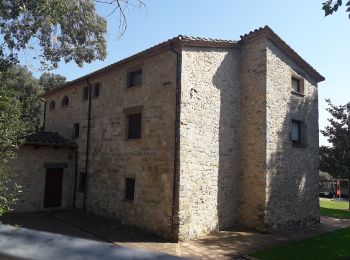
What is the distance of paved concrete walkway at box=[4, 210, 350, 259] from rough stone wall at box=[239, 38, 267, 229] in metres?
1.09

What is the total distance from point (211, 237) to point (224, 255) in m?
2.10

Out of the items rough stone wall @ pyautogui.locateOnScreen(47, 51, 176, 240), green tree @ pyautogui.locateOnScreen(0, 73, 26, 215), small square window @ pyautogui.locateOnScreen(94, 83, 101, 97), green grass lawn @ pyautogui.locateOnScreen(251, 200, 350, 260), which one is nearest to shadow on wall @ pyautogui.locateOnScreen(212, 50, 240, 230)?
rough stone wall @ pyautogui.locateOnScreen(47, 51, 176, 240)

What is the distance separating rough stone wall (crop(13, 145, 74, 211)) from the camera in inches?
622

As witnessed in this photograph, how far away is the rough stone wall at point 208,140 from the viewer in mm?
11945

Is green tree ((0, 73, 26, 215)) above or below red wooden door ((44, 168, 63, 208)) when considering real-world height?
above

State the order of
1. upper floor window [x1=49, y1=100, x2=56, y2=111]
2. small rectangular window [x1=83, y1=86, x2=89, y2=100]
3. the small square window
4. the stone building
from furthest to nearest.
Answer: upper floor window [x1=49, y1=100, x2=56, y2=111]
small rectangular window [x1=83, y1=86, x2=89, y2=100]
the small square window
the stone building

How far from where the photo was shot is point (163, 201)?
1193cm

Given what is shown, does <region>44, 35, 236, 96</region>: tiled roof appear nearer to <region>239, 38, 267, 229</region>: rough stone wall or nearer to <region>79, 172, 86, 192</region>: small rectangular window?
<region>239, 38, 267, 229</region>: rough stone wall

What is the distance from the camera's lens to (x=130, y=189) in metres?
13.8

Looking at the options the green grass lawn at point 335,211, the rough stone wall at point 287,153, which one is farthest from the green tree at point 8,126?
the green grass lawn at point 335,211

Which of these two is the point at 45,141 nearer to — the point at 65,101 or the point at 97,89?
the point at 97,89

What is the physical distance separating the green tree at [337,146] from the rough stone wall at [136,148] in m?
15.9

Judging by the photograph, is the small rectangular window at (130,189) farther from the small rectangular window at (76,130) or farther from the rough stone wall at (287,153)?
the small rectangular window at (76,130)

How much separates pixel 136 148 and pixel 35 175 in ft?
20.3
